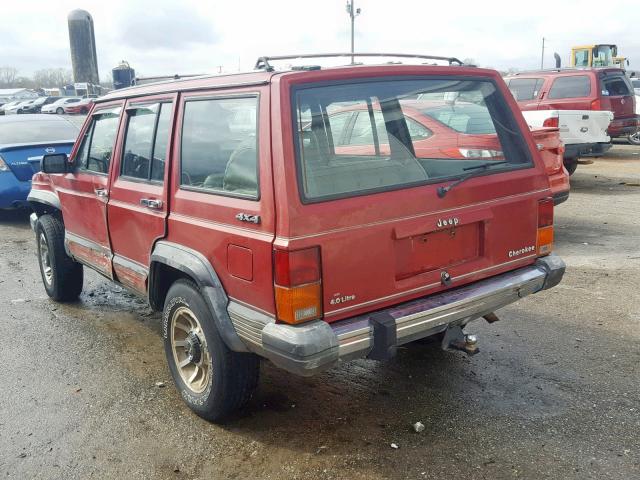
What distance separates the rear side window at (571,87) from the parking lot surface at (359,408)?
29.2 feet

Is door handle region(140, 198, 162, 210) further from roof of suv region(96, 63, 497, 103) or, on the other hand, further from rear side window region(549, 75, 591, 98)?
rear side window region(549, 75, 591, 98)

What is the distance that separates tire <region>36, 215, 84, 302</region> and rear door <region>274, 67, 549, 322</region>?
3345 mm

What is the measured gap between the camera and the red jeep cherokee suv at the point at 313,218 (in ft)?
9.19

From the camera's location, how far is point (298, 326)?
2768mm

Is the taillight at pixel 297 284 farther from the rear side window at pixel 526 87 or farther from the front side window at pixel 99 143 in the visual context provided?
the rear side window at pixel 526 87

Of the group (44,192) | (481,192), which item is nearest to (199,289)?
(481,192)

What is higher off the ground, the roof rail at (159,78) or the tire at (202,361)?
the roof rail at (159,78)

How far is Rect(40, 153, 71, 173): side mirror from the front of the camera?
4.69 m

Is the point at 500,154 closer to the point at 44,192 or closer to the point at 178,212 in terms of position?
the point at 178,212

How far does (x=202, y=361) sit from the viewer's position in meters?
3.48

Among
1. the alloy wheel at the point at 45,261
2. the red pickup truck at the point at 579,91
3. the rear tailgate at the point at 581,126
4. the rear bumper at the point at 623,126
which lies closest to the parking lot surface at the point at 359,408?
the alloy wheel at the point at 45,261

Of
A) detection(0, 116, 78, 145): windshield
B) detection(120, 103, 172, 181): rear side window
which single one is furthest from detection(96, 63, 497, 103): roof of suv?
detection(0, 116, 78, 145): windshield

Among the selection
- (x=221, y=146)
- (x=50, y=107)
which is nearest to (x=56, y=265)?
(x=221, y=146)

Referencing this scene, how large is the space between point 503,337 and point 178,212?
257cm
